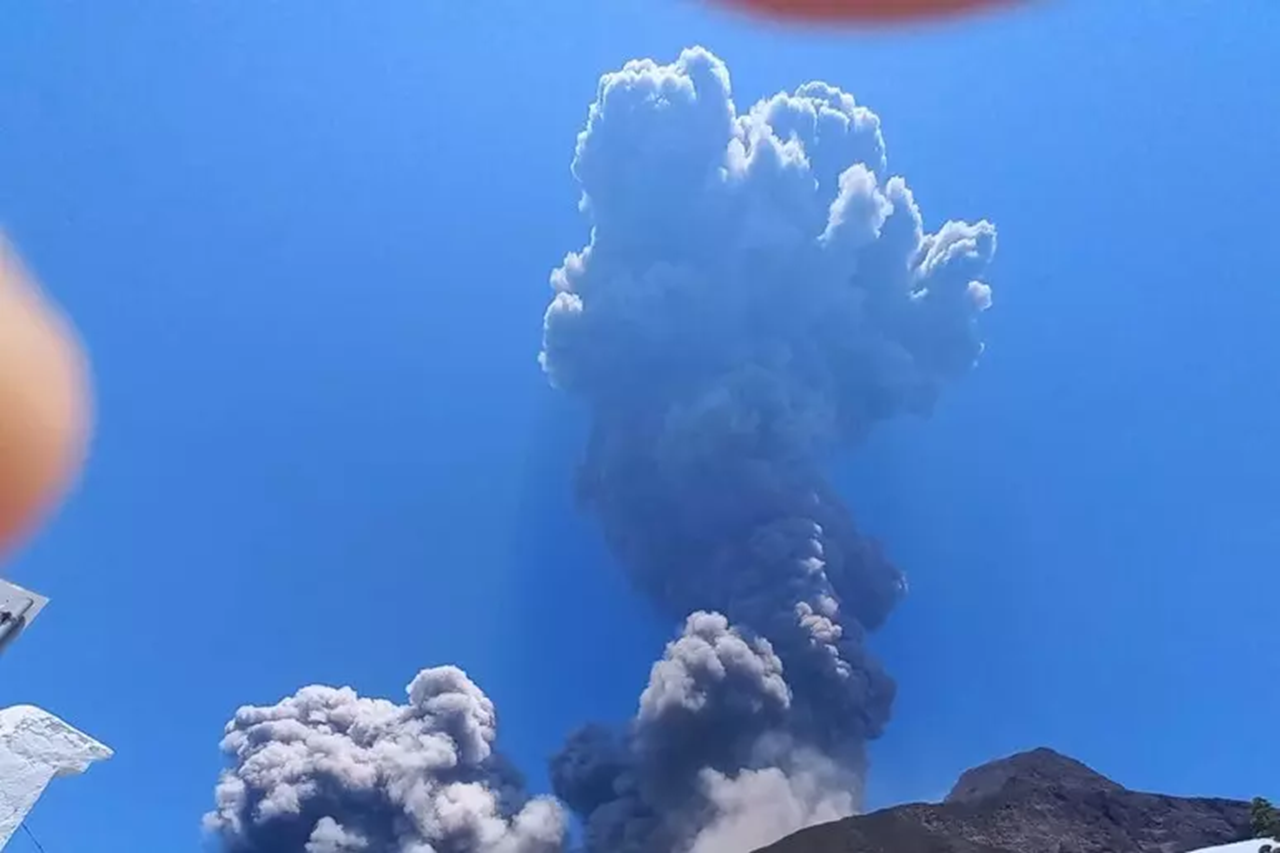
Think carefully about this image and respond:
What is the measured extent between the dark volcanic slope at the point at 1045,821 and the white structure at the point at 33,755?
50.8 m

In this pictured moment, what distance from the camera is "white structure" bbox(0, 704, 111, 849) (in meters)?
18.1

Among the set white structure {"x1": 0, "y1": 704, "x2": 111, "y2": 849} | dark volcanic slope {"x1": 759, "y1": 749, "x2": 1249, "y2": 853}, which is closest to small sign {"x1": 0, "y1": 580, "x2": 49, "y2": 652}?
white structure {"x1": 0, "y1": 704, "x2": 111, "y2": 849}

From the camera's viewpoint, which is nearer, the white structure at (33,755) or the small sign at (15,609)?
the white structure at (33,755)

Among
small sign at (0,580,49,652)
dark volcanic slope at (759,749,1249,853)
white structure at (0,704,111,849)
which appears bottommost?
white structure at (0,704,111,849)

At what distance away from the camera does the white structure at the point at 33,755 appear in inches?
713

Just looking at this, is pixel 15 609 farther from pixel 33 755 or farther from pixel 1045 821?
pixel 1045 821

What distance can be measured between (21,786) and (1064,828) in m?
70.2

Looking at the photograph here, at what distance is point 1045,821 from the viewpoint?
72.6 meters

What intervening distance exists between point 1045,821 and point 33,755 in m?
70.0

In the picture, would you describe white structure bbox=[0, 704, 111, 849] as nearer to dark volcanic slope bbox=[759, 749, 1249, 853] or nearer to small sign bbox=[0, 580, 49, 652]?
small sign bbox=[0, 580, 49, 652]

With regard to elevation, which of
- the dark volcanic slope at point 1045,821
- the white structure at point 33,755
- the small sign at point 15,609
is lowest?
the white structure at point 33,755

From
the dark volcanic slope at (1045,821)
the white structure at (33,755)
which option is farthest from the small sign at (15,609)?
the dark volcanic slope at (1045,821)

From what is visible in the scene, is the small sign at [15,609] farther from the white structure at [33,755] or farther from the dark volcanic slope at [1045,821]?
the dark volcanic slope at [1045,821]

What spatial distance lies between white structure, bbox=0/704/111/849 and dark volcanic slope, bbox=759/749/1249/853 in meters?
50.8
